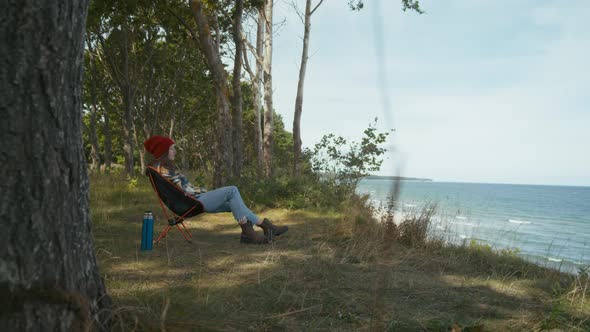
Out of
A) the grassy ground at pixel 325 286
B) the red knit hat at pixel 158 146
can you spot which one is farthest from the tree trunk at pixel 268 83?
the red knit hat at pixel 158 146

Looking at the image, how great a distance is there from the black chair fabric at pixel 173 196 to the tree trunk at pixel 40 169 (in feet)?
10.8

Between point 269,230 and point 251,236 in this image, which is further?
point 269,230

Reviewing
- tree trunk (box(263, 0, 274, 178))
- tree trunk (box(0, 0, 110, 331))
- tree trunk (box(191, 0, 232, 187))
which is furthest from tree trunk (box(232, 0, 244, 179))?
tree trunk (box(0, 0, 110, 331))

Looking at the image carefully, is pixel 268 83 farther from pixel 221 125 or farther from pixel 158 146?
pixel 158 146

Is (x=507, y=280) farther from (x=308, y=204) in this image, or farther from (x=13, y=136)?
(x=308, y=204)

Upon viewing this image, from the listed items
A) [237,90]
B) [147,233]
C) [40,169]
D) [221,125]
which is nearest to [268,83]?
[237,90]

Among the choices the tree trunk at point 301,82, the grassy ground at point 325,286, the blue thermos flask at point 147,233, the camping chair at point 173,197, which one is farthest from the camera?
the tree trunk at point 301,82

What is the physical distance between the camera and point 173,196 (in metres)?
5.39

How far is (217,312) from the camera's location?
258 cm

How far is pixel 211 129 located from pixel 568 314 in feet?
96.6

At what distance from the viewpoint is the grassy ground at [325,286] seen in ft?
8.80

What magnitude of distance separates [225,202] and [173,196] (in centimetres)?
61

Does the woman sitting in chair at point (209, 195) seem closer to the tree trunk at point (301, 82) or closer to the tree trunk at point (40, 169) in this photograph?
the tree trunk at point (40, 169)

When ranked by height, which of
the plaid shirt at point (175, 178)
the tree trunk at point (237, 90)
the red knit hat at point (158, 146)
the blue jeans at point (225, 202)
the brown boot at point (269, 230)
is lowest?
the brown boot at point (269, 230)
